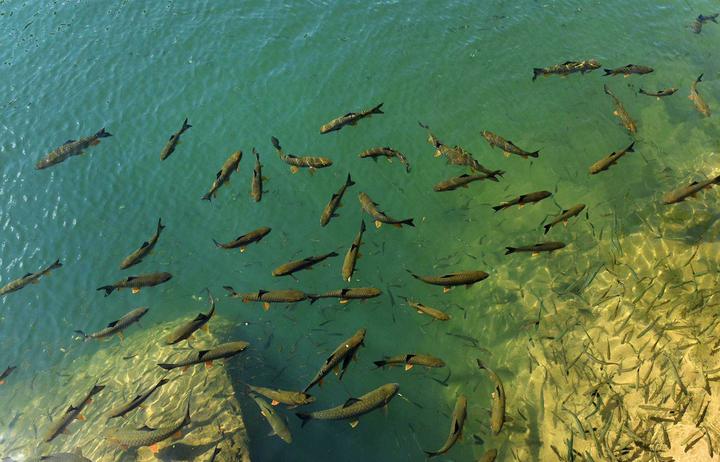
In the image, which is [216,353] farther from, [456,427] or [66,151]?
[66,151]

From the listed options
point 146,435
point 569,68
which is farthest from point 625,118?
point 146,435

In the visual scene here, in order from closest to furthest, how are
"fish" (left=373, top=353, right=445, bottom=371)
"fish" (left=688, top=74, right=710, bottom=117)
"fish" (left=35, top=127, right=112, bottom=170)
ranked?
1. "fish" (left=373, top=353, right=445, bottom=371)
2. "fish" (left=35, top=127, right=112, bottom=170)
3. "fish" (left=688, top=74, right=710, bottom=117)

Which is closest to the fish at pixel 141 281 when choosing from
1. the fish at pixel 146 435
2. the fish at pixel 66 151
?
the fish at pixel 146 435

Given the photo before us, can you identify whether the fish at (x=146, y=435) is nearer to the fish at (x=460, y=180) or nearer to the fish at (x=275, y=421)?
the fish at (x=275, y=421)

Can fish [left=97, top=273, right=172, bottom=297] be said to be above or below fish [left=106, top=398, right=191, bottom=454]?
above

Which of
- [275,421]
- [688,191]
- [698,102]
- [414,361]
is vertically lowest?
→ [275,421]

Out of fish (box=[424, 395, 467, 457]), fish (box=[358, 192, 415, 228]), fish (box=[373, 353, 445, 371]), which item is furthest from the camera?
fish (box=[358, 192, 415, 228])

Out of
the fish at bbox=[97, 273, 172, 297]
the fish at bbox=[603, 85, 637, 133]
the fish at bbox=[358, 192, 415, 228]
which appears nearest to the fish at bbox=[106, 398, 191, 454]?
the fish at bbox=[97, 273, 172, 297]

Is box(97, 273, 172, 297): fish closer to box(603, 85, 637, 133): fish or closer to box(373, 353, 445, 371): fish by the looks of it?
box(373, 353, 445, 371): fish
